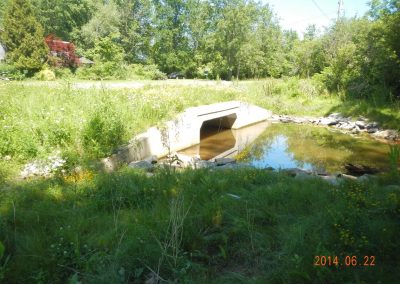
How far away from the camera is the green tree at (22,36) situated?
1016 inches

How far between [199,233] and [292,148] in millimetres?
8415

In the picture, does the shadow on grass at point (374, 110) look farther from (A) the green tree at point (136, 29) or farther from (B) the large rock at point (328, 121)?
(A) the green tree at point (136, 29)

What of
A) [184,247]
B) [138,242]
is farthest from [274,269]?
[138,242]

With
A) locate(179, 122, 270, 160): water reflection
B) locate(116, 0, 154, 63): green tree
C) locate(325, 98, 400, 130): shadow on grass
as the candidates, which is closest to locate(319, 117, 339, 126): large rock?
locate(325, 98, 400, 130): shadow on grass

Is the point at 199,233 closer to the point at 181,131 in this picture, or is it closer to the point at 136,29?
the point at 181,131

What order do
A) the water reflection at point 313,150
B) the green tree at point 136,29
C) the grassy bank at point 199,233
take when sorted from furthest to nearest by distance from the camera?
the green tree at point 136,29
the water reflection at point 313,150
the grassy bank at point 199,233

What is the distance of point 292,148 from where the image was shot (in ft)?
36.2

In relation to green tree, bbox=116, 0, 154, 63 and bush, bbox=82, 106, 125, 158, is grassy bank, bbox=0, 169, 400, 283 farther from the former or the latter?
green tree, bbox=116, 0, 154, 63

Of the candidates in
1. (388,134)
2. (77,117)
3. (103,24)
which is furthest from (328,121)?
(103,24)

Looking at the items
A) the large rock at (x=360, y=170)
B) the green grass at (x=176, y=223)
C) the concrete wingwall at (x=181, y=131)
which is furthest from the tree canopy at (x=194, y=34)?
the green grass at (x=176, y=223)

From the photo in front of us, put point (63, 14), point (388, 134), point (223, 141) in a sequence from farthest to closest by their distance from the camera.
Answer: point (63, 14), point (223, 141), point (388, 134)

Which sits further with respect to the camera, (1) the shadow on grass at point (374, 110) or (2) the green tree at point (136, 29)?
(2) the green tree at point (136, 29)

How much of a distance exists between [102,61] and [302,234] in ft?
89.5

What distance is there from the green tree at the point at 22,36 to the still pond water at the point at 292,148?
65.0 ft
